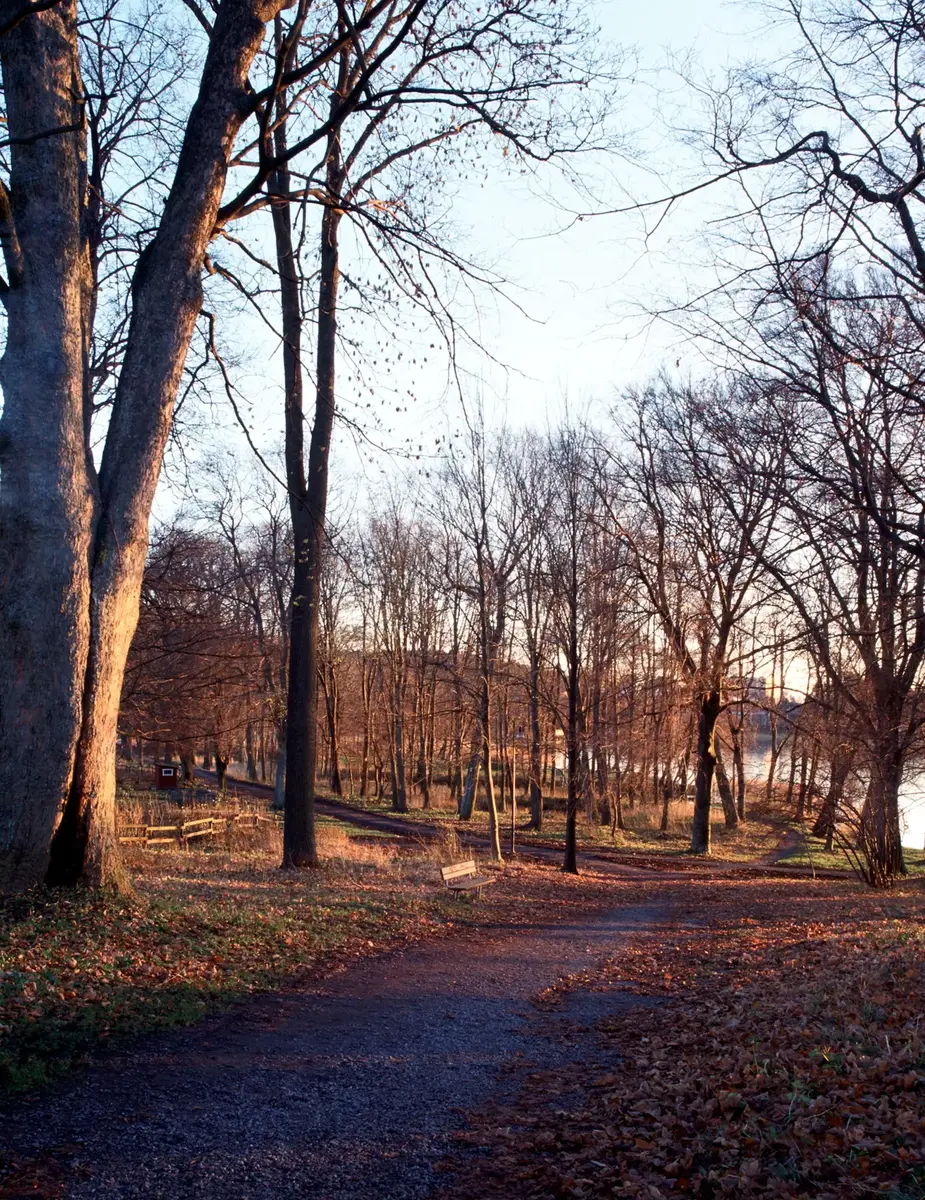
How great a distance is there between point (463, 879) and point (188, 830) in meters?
10.3

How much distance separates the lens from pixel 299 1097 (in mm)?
5316

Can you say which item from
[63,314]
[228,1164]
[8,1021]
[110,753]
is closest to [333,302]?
[63,314]

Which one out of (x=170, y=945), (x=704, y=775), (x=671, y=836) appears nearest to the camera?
(x=170, y=945)

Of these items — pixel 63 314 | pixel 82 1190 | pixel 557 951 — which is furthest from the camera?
pixel 557 951

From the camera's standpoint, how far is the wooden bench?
14084 mm

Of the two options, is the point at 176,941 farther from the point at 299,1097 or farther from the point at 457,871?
the point at 457,871

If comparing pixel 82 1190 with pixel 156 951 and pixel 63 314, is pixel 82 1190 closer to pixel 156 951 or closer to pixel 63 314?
pixel 156 951

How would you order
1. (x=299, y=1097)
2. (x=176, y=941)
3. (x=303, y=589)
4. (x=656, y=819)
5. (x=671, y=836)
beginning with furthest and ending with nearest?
1. (x=656, y=819)
2. (x=671, y=836)
3. (x=303, y=589)
4. (x=176, y=941)
5. (x=299, y=1097)

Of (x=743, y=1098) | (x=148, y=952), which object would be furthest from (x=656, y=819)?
(x=743, y=1098)

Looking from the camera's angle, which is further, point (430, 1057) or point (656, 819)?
point (656, 819)

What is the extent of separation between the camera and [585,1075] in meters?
6.16

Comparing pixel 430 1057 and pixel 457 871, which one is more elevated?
pixel 430 1057

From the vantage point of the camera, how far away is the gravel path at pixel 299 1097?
14.2 feet

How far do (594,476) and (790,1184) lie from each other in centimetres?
2385
